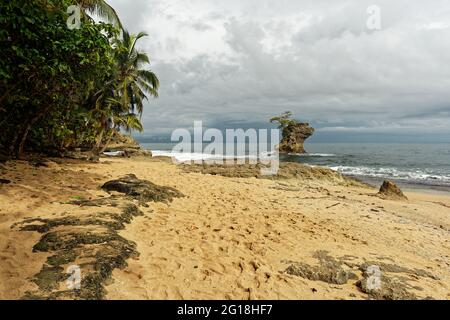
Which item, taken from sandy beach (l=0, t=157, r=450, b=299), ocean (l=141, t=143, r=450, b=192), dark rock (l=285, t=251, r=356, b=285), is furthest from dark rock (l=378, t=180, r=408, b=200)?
dark rock (l=285, t=251, r=356, b=285)

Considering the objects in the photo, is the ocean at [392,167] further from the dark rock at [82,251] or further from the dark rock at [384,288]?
the dark rock at [82,251]

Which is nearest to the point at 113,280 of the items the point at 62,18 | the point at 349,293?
the point at 349,293

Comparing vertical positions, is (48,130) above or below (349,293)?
above

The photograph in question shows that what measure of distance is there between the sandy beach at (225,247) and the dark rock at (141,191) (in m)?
0.29

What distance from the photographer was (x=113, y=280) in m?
3.72

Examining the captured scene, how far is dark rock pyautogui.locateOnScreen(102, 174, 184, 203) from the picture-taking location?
7.93 metres

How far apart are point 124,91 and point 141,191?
12412 mm

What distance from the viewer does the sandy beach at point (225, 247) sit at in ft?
12.6

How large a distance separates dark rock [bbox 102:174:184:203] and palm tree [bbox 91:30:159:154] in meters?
8.39

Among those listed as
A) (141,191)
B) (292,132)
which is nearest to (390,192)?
(141,191)

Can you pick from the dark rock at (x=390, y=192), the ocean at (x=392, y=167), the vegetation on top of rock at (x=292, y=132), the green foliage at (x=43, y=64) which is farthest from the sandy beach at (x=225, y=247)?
the vegetation on top of rock at (x=292, y=132)

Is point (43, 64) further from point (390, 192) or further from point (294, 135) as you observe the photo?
point (294, 135)
